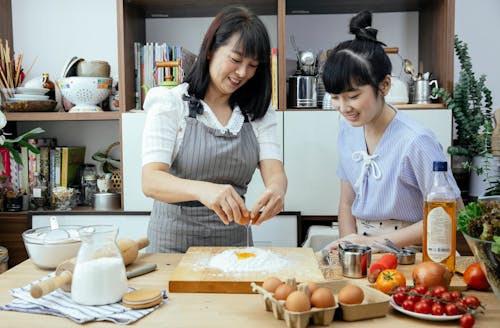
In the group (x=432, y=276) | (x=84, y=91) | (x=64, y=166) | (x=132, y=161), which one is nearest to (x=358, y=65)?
(x=432, y=276)

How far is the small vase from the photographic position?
43.3 inches

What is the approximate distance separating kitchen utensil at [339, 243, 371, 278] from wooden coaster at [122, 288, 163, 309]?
481mm

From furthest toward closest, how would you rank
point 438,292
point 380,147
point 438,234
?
point 380,147
point 438,234
point 438,292

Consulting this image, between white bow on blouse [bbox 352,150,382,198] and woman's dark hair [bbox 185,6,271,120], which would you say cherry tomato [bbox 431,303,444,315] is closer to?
white bow on blouse [bbox 352,150,382,198]

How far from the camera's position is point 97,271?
45.4 inches

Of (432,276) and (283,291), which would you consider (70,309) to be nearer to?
(283,291)

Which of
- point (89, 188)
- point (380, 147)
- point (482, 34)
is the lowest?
point (89, 188)

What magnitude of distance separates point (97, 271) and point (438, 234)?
0.84 meters

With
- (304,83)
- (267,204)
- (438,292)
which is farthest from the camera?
(304,83)

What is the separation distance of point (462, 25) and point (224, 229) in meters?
1.82

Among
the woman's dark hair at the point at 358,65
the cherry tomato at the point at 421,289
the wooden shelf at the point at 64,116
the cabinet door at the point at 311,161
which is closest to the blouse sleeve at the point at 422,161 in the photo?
the woman's dark hair at the point at 358,65

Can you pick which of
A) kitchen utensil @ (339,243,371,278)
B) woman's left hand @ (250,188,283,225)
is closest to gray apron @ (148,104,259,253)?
woman's left hand @ (250,188,283,225)

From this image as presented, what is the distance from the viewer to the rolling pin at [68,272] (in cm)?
112

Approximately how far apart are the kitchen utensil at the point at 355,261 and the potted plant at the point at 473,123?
4.30 ft
